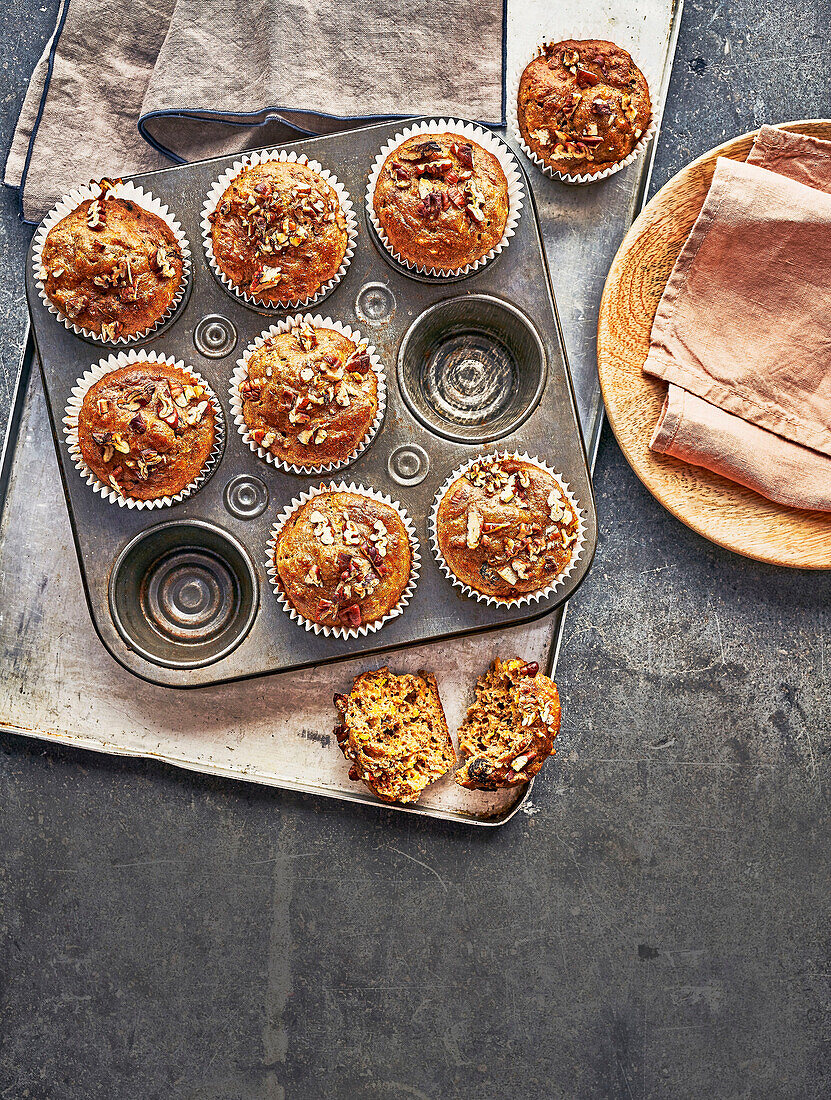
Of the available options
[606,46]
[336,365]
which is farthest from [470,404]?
[606,46]

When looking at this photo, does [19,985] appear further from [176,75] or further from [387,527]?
[176,75]

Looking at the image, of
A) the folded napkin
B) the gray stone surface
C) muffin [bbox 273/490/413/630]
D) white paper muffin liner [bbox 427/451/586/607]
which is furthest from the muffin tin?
the gray stone surface

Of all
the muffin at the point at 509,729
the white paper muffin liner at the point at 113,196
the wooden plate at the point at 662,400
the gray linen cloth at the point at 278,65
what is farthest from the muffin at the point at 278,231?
the muffin at the point at 509,729

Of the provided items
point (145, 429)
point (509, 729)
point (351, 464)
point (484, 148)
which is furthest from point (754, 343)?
point (145, 429)

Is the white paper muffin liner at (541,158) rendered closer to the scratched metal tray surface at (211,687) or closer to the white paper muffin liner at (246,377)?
the scratched metal tray surface at (211,687)

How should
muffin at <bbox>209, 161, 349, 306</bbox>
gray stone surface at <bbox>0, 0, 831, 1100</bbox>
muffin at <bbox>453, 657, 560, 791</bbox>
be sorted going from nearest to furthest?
muffin at <bbox>209, 161, 349, 306</bbox> < muffin at <bbox>453, 657, 560, 791</bbox> < gray stone surface at <bbox>0, 0, 831, 1100</bbox>

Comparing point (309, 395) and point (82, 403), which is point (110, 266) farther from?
point (309, 395)

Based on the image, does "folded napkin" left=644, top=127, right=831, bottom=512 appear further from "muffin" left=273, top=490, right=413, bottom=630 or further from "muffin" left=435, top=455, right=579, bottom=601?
"muffin" left=273, top=490, right=413, bottom=630
